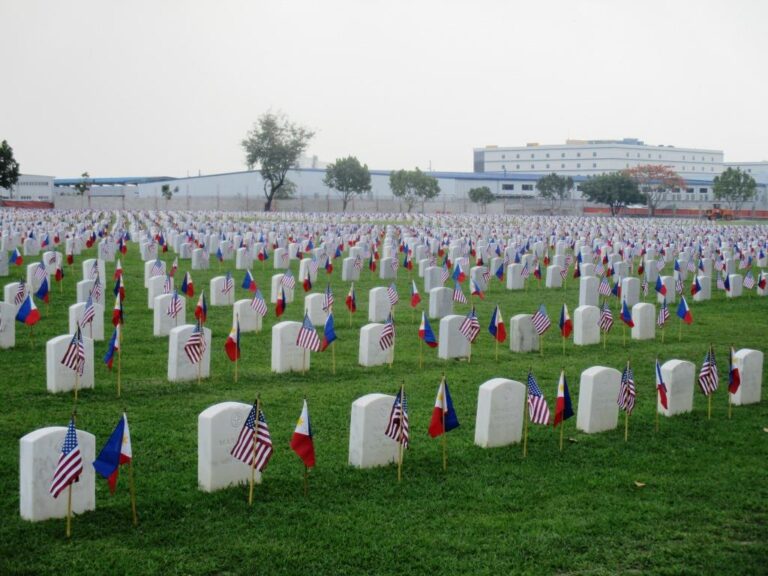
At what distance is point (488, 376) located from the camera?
44.1ft

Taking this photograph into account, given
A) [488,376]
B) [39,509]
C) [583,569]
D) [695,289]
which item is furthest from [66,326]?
[695,289]

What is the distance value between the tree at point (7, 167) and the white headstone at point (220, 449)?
68.9 m

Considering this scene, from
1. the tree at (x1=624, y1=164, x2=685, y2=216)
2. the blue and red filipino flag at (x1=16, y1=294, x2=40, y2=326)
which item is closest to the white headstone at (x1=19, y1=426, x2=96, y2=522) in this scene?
the blue and red filipino flag at (x1=16, y1=294, x2=40, y2=326)

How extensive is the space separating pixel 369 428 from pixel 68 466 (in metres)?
3.18

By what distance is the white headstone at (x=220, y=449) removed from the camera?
8234 millimetres

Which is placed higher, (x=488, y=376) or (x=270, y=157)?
(x=270, y=157)

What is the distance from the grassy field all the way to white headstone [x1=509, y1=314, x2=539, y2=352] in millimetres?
1982

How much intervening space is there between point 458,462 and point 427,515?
63.3 inches

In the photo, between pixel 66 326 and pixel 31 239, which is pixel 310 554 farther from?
pixel 31 239

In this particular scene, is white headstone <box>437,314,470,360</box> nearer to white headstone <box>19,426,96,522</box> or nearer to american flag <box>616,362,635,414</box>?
american flag <box>616,362,635,414</box>

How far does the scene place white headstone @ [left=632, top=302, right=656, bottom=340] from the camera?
17397mm

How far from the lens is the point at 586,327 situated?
54.9 feet

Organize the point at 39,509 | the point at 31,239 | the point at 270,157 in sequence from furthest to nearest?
1. the point at 270,157
2. the point at 31,239
3. the point at 39,509

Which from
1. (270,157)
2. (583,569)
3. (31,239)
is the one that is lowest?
(583,569)
